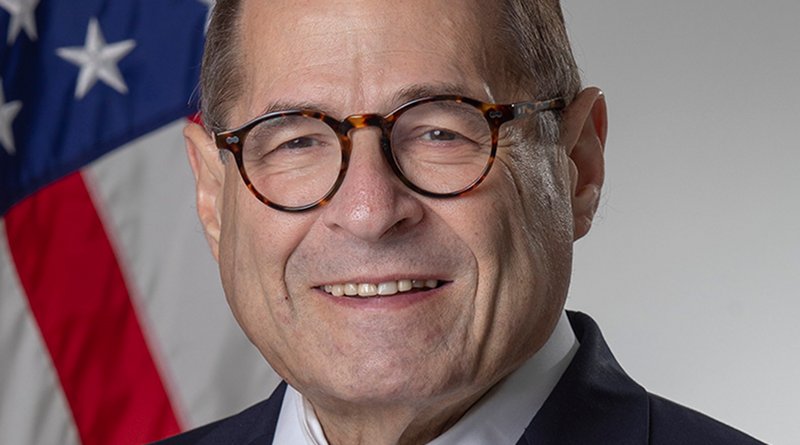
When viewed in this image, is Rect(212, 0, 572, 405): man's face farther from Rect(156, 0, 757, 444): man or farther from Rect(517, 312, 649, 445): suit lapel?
Rect(517, 312, 649, 445): suit lapel

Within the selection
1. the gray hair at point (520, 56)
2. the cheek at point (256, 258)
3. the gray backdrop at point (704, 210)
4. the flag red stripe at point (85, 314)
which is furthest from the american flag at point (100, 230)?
the cheek at point (256, 258)

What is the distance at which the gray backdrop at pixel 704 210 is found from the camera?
148 inches

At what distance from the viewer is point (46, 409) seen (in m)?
3.38

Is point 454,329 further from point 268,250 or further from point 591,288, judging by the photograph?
point 591,288

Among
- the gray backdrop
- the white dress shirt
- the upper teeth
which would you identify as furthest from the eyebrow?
the gray backdrop

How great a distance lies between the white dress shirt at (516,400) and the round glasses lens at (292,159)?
1.40ft

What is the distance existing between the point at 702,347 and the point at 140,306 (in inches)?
58.4

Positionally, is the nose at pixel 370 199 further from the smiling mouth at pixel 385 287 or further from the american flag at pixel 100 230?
the american flag at pixel 100 230

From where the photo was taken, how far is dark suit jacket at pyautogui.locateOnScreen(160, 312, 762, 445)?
2.12m

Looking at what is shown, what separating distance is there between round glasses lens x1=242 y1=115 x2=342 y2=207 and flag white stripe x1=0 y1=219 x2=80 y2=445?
58.6 inches

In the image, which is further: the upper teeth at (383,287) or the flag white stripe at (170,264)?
the flag white stripe at (170,264)

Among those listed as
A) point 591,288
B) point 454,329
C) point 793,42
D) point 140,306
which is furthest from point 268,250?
point 793,42

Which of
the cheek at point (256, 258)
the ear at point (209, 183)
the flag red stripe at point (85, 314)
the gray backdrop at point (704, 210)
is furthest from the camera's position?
the gray backdrop at point (704, 210)

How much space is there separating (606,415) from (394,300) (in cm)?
42
